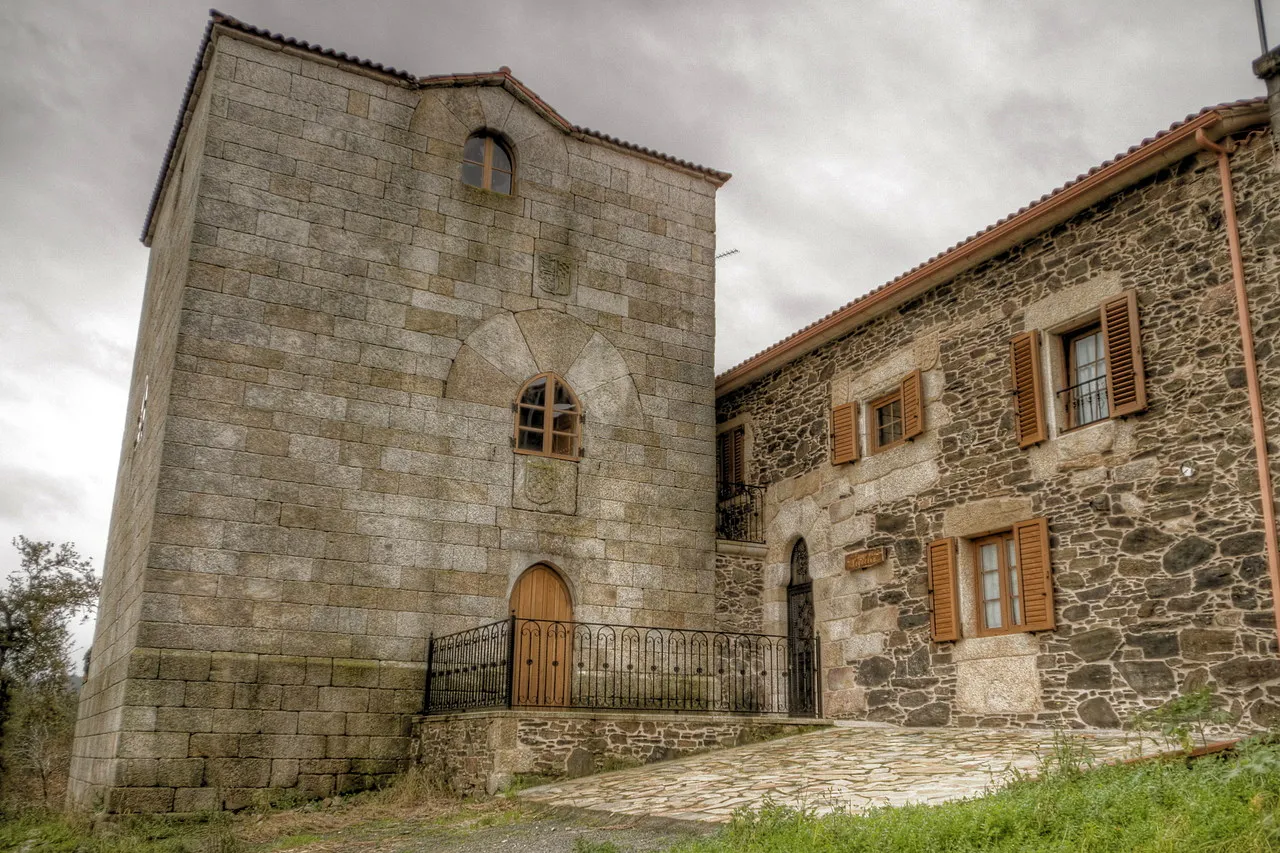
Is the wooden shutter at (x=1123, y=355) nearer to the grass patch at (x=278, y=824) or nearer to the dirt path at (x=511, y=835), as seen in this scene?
the dirt path at (x=511, y=835)

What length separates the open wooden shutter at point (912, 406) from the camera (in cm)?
1261

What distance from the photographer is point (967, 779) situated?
8016 mm

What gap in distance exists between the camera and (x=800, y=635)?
14.6m

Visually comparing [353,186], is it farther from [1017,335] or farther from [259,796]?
[1017,335]

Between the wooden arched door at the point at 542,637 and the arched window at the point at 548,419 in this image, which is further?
the arched window at the point at 548,419

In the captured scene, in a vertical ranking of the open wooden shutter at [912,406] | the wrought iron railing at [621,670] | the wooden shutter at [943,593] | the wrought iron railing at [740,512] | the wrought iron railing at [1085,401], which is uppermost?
the open wooden shutter at [912,406]

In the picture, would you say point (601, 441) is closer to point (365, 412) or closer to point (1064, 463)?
point (365, 412)

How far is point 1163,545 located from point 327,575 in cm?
840

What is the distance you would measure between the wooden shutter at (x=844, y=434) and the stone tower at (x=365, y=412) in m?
1.71

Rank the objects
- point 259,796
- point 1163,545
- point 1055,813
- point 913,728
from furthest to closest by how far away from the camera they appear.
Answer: point 913,728 < point 259,796 < point 1163,545 < point 1055,813

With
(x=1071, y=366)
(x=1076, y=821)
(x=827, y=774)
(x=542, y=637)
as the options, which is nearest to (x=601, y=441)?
(x=542, y=637)

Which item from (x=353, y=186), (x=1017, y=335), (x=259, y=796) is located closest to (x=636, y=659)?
(x=259, y=796)

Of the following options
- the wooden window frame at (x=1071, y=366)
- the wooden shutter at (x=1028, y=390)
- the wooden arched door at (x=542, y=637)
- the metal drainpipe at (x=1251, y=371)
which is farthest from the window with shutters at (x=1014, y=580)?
the wooden arched door at (x=542, y=637)

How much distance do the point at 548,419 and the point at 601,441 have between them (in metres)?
0.75
